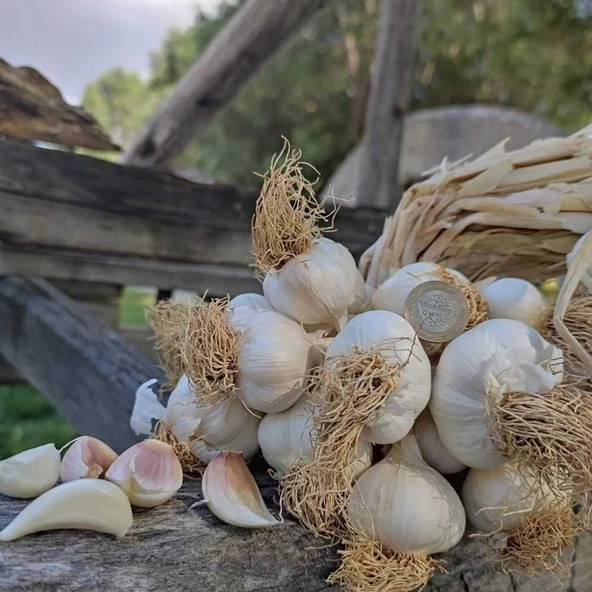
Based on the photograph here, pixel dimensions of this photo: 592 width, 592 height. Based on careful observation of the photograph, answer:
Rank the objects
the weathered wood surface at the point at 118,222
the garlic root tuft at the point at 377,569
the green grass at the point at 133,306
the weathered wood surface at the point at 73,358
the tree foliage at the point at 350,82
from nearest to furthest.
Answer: the garlic root tuft at the point at 377,569, the weathered wood surface at the point at 73,358, the weathered wood surface at the point at 118,222, the green grass at the point at 133,306, the tree foliage at the point at 350,82

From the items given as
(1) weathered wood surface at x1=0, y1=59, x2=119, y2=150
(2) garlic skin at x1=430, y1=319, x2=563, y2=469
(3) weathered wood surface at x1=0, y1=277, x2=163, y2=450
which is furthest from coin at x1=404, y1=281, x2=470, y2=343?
(1) weathered wood surface at x1=0, y1=59, x2=119, y2=150

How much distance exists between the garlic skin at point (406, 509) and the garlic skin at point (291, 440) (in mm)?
23

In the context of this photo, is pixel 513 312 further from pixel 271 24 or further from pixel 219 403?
pixel 271 24

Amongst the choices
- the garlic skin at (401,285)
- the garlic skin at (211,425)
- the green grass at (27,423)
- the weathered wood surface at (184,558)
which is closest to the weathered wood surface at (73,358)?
the garlic skin at (211,425)

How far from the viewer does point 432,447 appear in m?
0.67

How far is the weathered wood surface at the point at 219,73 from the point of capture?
195 centimetres

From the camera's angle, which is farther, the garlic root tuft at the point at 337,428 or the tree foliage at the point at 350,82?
the tree foliage at the point at 350,82

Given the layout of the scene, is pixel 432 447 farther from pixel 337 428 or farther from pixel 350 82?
pixel 350 82

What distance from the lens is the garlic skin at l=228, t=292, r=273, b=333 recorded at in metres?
0.67

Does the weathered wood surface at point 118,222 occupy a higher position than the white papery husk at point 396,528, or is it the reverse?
the weathered wood surface at point 118,222

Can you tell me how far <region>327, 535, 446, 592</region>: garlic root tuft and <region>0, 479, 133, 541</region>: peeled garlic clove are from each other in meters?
0.23

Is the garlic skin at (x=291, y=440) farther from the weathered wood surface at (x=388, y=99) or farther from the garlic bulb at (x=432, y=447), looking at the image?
the weathered wood surface at (x=388, y=99)

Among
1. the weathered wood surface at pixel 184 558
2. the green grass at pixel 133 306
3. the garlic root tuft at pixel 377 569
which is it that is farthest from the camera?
the green grass at pixel 133 306

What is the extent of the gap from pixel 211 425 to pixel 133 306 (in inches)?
206
